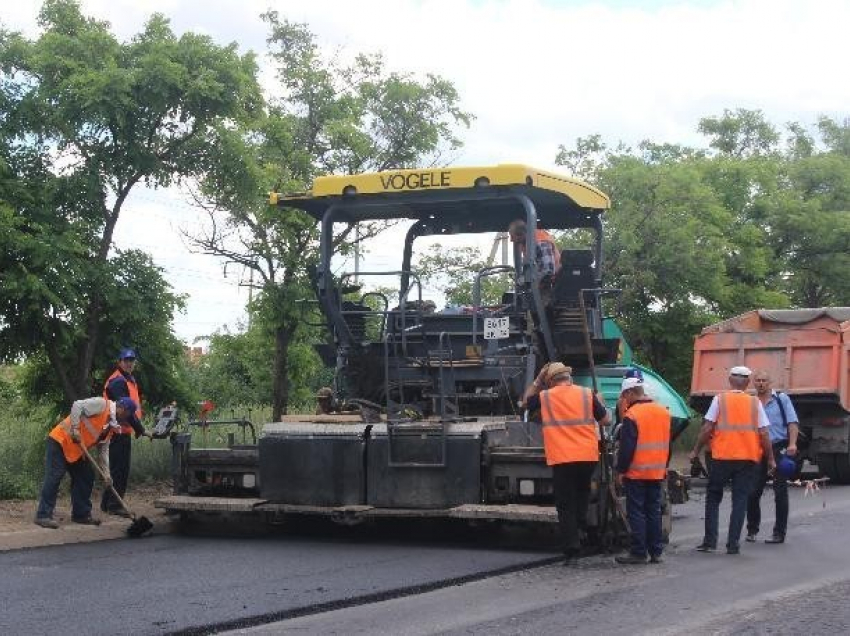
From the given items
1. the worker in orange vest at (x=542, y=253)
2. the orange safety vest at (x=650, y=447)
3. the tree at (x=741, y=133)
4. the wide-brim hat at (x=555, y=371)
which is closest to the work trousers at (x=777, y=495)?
the orange safety vest at (x=650, y=447)

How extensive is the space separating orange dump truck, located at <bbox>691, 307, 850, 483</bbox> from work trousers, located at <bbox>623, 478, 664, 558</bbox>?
330 inches

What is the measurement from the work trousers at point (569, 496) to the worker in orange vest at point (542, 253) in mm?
1683

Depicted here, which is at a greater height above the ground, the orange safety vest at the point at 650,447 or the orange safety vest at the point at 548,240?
the orange safety vest at the point at 548,240

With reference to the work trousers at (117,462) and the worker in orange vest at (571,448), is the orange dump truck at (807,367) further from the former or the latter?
the work trousers at (117,462)

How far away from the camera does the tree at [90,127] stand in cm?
1081

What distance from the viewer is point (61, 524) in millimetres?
9867

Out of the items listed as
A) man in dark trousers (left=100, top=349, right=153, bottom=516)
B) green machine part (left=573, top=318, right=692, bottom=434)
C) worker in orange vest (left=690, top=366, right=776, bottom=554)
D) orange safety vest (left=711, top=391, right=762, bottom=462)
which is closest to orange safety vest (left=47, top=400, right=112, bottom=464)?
man in dark trousers (left=100, top=349, right=153, bottom=516)

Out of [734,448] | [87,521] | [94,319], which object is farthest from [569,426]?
[94,319]

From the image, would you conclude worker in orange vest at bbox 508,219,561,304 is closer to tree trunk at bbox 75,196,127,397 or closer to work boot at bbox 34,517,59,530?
tree trunk at bbox 75,196,127,397

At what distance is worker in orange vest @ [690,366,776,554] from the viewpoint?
9305 millimetres

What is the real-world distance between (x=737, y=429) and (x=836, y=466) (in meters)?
7.86

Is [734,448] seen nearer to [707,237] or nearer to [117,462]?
[117,462]

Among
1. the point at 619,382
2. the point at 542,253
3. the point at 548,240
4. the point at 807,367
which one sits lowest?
the point at 619,382

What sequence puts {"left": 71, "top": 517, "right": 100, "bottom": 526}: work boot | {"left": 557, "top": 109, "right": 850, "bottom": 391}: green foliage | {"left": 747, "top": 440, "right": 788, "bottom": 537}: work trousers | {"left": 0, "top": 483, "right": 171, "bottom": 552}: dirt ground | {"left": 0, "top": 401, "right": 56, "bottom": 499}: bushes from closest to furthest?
1. {"left": 0, "top": 483, "right": 171, "bottom": 552}: dirt ground
2. {"left": 747, "top": 440, "right": 788, "bottom": 537}: work trousers
3. {"left": 71, "top": 517, "right": 100, "bottom": 526}: work boot
4. {"left": 0, "top": 401, "right": 56, "bottom": 499}: bushes
5. {"left": 557, "top": 109, "right": 850, "bottom": 391}: green foliage
